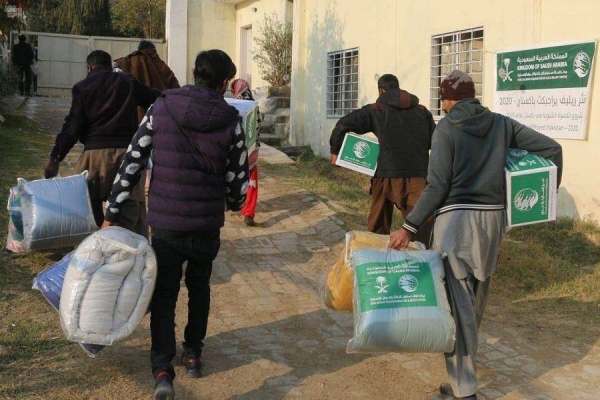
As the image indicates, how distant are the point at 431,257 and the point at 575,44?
5.05 meters

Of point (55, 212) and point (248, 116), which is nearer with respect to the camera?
point (55, 212)

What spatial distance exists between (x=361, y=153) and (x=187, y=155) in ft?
8.04

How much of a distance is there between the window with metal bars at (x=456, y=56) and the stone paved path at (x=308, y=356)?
13.5ft

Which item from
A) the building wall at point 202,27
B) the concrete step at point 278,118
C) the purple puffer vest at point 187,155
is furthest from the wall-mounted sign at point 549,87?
the building wall at point 202,27

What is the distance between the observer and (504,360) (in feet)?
15.3

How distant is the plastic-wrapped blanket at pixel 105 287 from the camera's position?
3492 mm

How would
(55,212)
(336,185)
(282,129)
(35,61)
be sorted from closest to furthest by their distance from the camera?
(55,212), (336,185), (282,129), (35,61)

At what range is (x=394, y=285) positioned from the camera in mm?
3594

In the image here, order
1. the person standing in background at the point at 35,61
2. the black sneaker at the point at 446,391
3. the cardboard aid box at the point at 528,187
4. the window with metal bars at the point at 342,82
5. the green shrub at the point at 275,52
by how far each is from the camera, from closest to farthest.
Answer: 1. the cardboard aid box at the point at 528,187
2. the black sneaker at the point at 446,391
3. the window with metal bars at the point at 342,82
4. the green shrub at the point at 275,52
5. the person standing in background at the point at 35,61

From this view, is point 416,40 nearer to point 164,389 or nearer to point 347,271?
point 347,271

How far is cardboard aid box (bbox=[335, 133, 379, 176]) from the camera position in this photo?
229 inches

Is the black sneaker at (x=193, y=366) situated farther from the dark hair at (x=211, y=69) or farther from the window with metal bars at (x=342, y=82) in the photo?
the window with metal bars at (x=342, y=82)

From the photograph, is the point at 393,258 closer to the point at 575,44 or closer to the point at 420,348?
the point at 420,348

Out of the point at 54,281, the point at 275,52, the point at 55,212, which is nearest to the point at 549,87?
the point at 55,212
